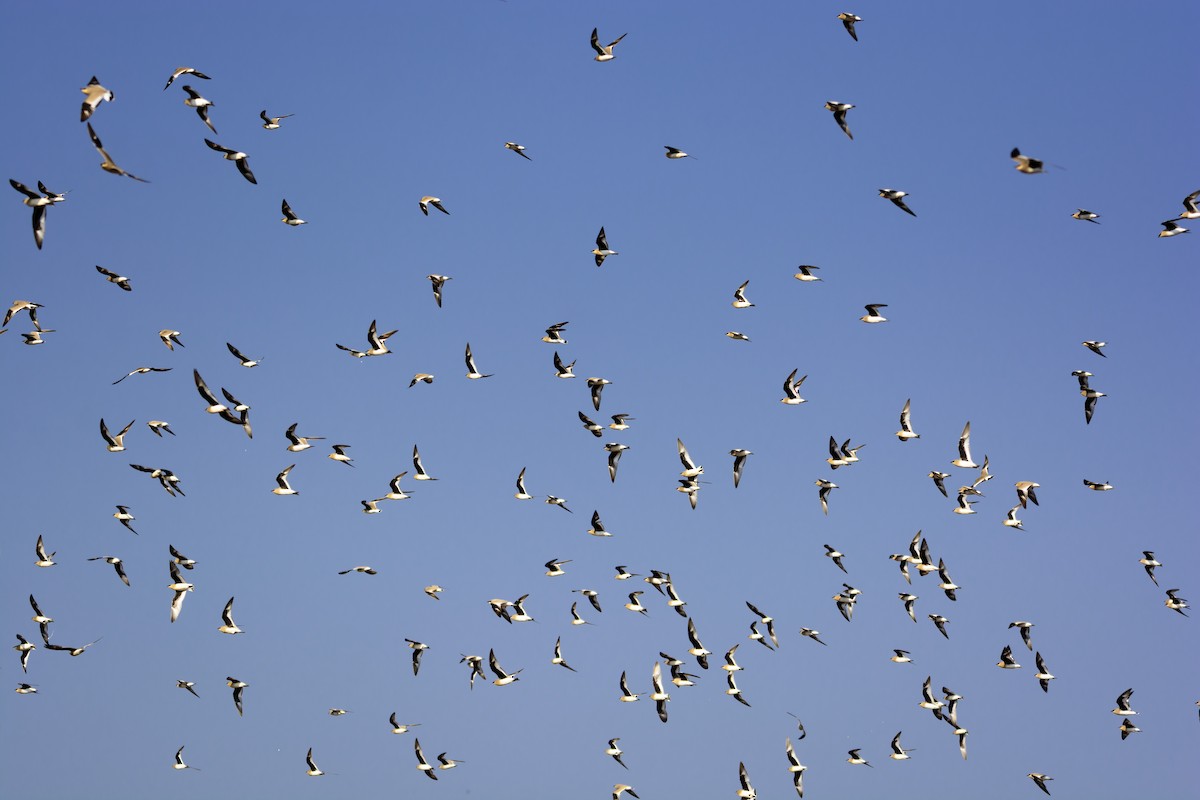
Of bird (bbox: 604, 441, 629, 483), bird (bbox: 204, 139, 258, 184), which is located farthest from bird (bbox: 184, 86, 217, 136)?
bird (bbox: 604, 441, 629, 483)

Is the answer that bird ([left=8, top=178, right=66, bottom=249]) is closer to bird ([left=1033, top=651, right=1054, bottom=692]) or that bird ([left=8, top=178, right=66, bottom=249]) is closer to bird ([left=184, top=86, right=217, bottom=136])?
bird ([left=184, top=86, right=217, bottom=136])

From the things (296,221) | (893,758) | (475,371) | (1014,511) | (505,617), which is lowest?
(893,758)

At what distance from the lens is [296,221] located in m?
65.3

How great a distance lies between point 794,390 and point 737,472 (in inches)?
142

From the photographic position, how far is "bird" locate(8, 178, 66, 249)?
5741 cm

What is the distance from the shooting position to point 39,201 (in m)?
57.8

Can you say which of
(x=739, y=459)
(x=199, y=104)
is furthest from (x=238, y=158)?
(x=739, y=459)

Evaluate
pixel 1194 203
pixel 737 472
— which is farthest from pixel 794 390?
pixel 1194 203

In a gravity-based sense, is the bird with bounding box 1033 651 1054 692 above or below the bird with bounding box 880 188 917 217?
below

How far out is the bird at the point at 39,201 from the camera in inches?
2260

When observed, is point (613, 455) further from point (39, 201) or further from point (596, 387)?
point (39, 201)

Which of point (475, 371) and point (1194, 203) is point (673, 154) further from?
point (1194, 203)

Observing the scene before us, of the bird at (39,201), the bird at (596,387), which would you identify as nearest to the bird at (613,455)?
the bird at (596,387)

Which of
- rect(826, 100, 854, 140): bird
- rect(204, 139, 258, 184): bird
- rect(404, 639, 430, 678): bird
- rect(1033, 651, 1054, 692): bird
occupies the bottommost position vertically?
rect(1033, 651, 1054, 692): bird
